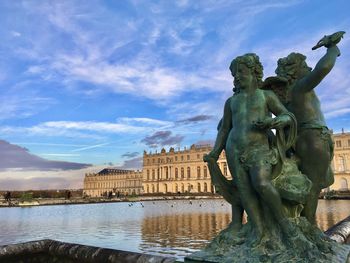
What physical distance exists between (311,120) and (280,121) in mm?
498

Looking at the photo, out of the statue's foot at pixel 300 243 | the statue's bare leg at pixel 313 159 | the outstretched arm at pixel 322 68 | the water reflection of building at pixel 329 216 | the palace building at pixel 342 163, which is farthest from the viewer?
the palace building at pixel 342 163

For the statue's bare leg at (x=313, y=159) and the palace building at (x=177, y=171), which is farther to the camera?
the palace building at (x=177, y=171)

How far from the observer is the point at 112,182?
Answer: 104 metres

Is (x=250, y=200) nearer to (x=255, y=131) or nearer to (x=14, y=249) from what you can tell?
(x=255, y=131)

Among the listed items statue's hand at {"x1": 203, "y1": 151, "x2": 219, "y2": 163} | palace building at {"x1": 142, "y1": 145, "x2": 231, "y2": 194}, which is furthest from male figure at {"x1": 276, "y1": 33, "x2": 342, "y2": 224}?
palace building at {"x1": 142, "y1": 145, "x2": 231, "y2": 194}

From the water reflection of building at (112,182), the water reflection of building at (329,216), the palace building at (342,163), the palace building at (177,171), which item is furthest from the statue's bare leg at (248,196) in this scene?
the water reflection of building at (112,182)

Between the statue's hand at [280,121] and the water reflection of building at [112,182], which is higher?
the water reflection of building at [112,182]

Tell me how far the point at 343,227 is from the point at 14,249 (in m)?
4.31

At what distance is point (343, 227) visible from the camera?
4.76 meters

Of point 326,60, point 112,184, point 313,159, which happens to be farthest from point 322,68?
point 112,184

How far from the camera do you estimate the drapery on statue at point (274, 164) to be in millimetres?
2297

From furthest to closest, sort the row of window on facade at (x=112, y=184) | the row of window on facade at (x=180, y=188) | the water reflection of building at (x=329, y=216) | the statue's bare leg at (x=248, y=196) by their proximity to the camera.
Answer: the row of window on facade at (x=112, y=184) → the row of window on facade at (x=180, y=188) → the water reflection of building at (x=329, y=216) → the statue's bare leg at (x=248, y=196)

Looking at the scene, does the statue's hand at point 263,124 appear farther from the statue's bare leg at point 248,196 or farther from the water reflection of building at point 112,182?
the water reflection of building at point 112,182

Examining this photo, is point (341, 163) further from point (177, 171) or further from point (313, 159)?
point (313, 159)
